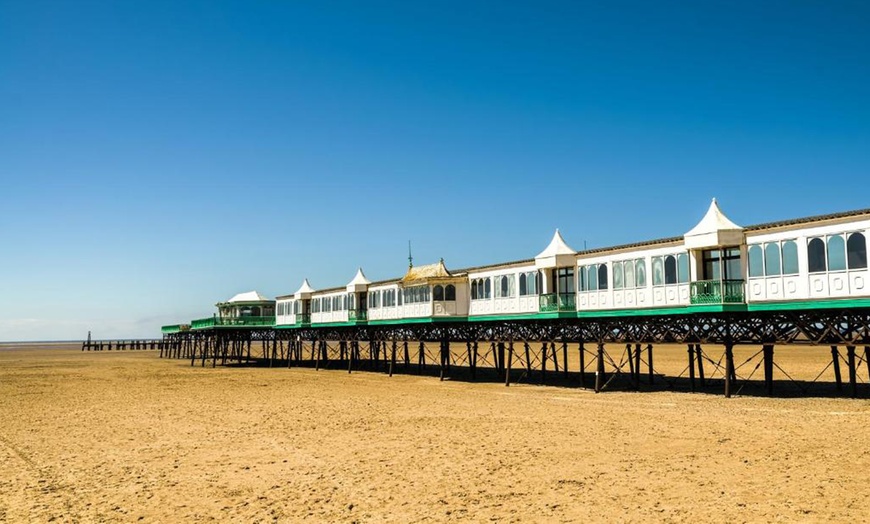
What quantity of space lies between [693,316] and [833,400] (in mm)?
5918

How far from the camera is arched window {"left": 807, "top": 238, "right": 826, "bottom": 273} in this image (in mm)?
23188

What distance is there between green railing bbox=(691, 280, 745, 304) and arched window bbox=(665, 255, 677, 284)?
4.56 ft

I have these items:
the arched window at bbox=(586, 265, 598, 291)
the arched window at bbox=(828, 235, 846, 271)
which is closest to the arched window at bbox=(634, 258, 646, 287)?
the arched window at bbox=(586, 265, 598, 291)

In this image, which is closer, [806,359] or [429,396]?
[429,396]

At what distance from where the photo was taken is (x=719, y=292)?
25.5m

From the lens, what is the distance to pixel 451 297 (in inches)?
1549

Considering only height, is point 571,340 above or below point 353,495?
above

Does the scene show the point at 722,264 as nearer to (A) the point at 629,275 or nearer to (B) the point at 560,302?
(A) the point at 629,275

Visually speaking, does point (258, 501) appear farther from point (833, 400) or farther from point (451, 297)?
point (451, 297)

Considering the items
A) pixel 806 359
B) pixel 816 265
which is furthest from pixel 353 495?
pixel 806 359

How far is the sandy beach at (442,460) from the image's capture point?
1262 cm

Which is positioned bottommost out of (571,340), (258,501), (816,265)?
(258,501)

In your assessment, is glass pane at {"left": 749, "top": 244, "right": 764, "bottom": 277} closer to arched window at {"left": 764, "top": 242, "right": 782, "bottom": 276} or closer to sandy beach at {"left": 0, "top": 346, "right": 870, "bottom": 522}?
arched window at {"left": 764, "top": 242, "right": 782, "bottom": 276}

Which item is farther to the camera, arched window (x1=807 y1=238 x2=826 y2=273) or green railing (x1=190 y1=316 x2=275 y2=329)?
green railing (x1=190 y1=316 x2=275 y2=329)
